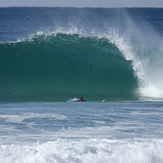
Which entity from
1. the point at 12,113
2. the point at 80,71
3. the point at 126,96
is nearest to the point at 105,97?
the point at 126,96

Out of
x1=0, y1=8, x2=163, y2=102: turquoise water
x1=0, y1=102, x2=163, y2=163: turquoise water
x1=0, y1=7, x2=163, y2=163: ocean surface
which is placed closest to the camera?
x1=0, y1=102, x2=163, y2=163: turquoise water

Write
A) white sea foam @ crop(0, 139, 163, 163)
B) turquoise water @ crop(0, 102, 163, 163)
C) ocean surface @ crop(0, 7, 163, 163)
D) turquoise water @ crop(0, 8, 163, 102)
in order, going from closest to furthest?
white sea foam @ crop(0, 139, 163, 163), turquoise water @ crop(0, 102, 163, 163), ocean surface @ crop(0, 7, 163, 163), turquoise water @ crop(0, 8, 163, 102)

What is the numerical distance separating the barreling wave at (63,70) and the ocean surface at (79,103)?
4cm

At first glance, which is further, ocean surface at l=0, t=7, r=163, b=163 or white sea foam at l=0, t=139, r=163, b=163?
ocean surface at l=0, t=7, r=163, b=163

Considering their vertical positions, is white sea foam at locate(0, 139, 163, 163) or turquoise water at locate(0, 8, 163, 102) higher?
turquoise water at locate(0, 8, 163, 102)

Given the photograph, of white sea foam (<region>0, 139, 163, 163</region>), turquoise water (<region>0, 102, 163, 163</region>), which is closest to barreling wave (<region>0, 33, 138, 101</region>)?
turquoise water (<region>0, 102, 163, 163</region>)

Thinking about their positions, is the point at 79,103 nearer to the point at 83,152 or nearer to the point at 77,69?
the point at 77,69

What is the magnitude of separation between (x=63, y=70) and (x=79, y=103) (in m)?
4.72

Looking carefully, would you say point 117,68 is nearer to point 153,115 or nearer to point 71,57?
point 71,57

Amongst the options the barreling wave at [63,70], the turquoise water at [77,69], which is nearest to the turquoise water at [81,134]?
the turquoise water at [77,69]

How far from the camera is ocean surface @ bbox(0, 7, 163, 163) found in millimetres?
5211

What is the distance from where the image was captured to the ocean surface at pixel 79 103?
521 centimetres

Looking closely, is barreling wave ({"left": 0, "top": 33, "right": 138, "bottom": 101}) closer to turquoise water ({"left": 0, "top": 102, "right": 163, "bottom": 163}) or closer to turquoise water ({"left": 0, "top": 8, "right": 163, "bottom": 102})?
turquoise water ({"left": 0, "top": 8, "right": 163, "bottom": 102})

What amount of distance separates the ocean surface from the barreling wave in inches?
1.6
